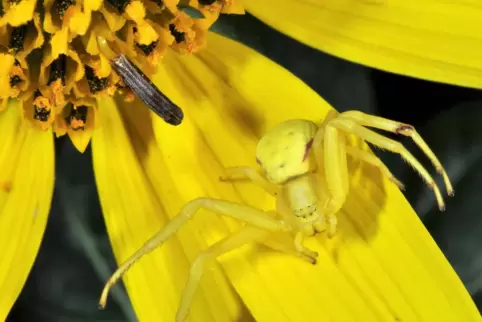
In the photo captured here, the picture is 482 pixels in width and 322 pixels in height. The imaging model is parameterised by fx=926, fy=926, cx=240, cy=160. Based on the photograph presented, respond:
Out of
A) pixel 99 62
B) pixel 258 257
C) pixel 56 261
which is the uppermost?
pixel 99 62

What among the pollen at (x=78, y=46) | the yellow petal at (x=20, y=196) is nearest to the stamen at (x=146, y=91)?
the pollen at (x=78, y=46)

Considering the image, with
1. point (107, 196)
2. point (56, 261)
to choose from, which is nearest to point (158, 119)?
point (107, 196)

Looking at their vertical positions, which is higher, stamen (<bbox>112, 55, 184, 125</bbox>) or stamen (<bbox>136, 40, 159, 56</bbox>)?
stamen (<bbox>136, 40, 159, 56</bbox>)

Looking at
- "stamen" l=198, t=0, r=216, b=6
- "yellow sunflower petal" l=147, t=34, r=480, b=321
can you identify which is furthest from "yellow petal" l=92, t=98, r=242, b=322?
"stamen" l=198, t=0, r=216, b=6

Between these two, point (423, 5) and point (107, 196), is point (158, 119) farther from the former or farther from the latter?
point (423, 5)

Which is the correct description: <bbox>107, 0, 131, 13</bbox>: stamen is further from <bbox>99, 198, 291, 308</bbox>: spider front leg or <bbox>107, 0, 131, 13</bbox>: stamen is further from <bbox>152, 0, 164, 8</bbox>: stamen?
<bbox>99, 198, 291, 308</bbox>: spider front leg

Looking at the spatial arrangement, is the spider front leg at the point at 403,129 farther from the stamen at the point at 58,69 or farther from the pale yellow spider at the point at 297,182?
the stamen at the point at 58,69
